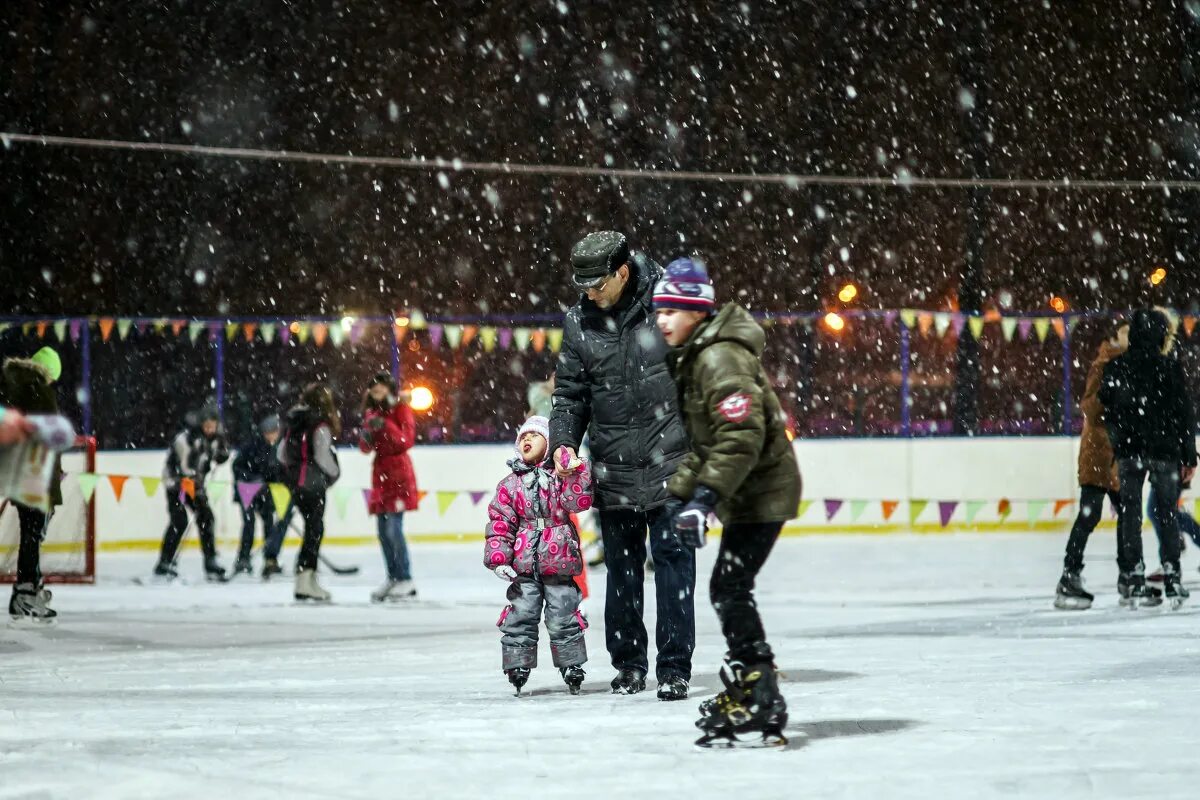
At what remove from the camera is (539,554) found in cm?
633

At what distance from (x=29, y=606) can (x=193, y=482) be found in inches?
166

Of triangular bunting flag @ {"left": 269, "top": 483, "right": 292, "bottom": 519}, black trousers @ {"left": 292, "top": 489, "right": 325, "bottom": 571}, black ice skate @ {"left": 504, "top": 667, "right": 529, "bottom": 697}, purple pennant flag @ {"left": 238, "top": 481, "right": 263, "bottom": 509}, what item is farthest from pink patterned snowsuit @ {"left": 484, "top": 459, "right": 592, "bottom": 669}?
purple pennant flag @ {"left": 238, "top": 481, "right": 263, "bottom": 509}

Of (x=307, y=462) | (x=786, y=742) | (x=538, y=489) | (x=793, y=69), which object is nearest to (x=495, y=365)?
(x=793, y=69)

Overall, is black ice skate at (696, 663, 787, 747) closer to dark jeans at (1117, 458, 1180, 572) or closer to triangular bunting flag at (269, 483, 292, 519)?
dark jeans at (1117, 458, 1180, 572)

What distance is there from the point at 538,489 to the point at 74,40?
20285 mm

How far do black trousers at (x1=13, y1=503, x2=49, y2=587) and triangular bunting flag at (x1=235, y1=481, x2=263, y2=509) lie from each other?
4267 millimetres

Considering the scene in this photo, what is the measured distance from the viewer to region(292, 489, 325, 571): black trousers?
11221 mm

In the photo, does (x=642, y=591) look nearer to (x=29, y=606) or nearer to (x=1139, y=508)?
(x=1139, y=508)

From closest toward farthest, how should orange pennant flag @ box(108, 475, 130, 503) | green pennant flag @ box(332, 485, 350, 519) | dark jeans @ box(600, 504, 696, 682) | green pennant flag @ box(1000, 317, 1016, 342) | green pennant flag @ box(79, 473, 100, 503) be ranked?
dark jeans @ box(600, 504, 696, 682), green pennant flag @ box(79, 473, 100, 503), orange pennant flag @ box(108, 475, 130, 503), green pennant flag @ box(332, 485, 350, 519), green pennant flag @ box(1000, 317, 1016, 342)

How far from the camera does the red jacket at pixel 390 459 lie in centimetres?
1120

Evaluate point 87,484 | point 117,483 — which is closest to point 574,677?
point 87,484

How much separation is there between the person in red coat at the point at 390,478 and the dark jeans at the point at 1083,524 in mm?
4023

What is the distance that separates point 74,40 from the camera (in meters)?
24.6

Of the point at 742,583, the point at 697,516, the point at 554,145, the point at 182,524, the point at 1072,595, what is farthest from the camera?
the point at 554,145
